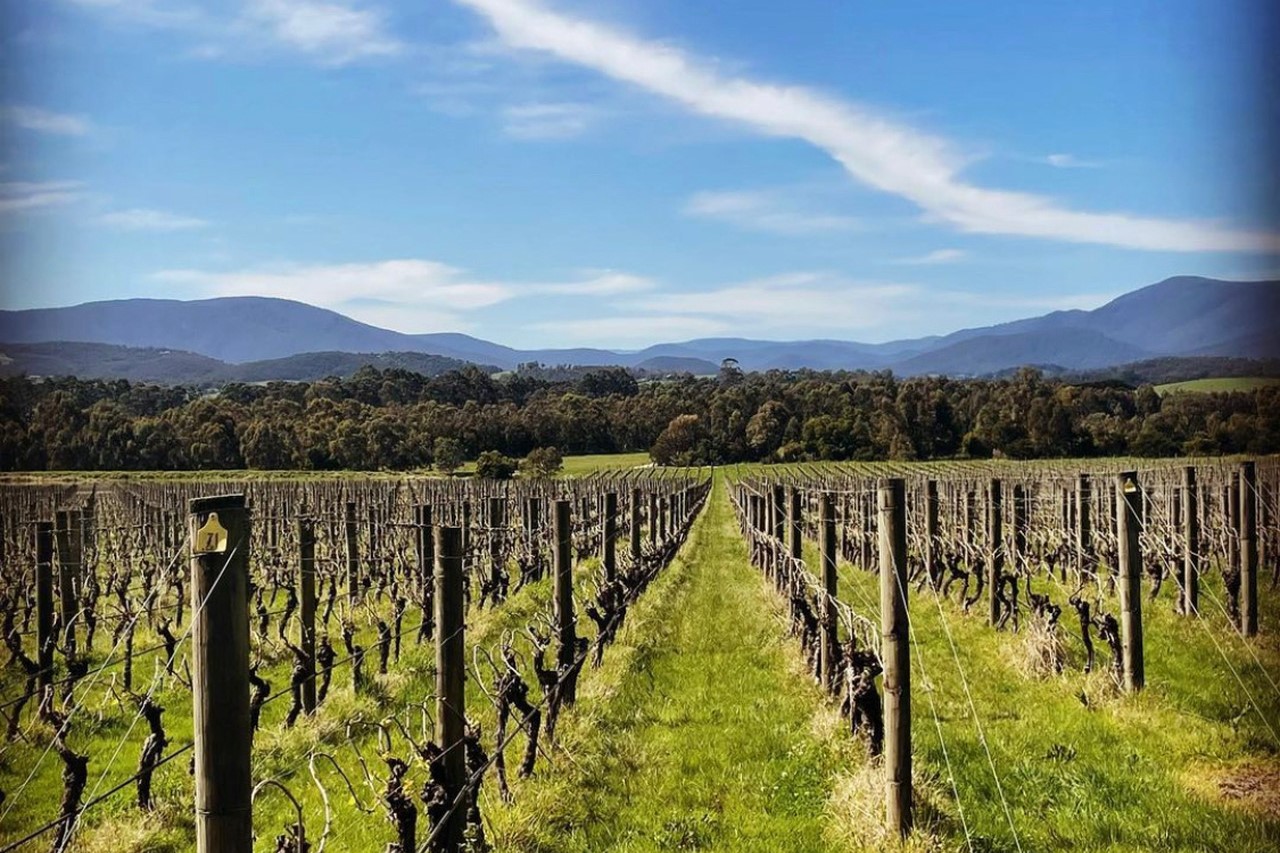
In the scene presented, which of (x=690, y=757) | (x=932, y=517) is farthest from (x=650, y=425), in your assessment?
(x=690, y=757)

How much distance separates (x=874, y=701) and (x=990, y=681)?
3.48 meters

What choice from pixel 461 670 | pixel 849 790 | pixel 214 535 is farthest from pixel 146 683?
pixel 214 535

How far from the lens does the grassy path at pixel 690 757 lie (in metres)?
5.37

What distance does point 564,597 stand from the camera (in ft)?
26.5

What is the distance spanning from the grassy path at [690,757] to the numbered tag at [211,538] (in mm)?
3120

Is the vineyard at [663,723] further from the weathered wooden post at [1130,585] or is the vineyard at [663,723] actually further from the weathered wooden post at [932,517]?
the weathered wooden post at [932,517]

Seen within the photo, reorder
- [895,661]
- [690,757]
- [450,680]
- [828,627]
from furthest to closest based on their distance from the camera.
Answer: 1. [828,627]
2. [690,757]
3. [895,661]
4. [450,680]

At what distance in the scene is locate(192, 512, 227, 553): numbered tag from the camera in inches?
106

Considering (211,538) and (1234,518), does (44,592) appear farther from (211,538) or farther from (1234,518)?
(1234,518)

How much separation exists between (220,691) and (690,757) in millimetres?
4592

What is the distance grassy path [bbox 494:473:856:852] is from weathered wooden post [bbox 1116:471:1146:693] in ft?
7.92

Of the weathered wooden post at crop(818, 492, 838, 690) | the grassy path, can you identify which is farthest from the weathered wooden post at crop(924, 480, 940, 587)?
the weathered wooden post at crop(818, 492, 838, 690)

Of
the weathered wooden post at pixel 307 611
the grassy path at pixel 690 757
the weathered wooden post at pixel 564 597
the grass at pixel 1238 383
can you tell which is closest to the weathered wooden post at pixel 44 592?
the weathered wooden post at pixel 307 611

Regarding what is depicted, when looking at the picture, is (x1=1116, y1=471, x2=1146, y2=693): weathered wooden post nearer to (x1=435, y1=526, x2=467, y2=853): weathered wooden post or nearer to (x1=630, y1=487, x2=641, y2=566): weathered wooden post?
(x1=435, y1=526, x2=467, y2=853): weathered wooden post
